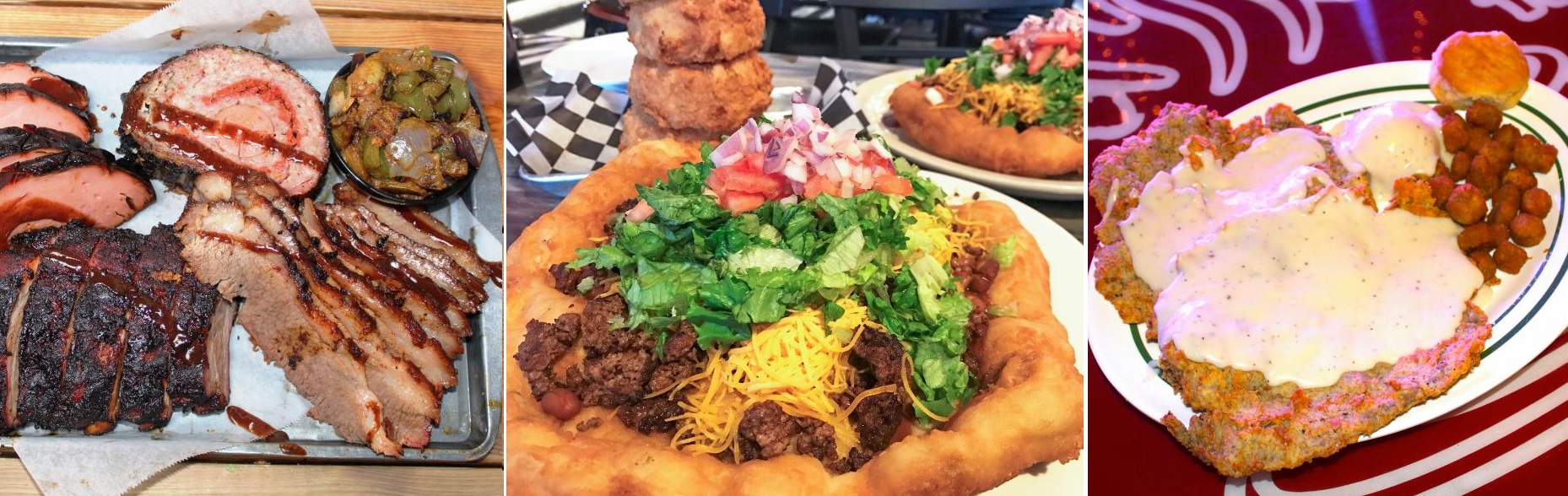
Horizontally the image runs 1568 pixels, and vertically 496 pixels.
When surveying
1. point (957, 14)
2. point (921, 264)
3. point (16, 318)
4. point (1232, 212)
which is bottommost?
point (1232, 212)

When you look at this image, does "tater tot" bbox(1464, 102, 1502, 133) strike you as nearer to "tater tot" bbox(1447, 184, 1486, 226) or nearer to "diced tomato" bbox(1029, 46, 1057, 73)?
"tater tot" bbox(1447, 184, 1486, 226)

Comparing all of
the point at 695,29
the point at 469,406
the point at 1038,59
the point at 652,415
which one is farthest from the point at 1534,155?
the point at 469,406

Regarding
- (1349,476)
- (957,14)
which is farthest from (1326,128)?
(957,14)

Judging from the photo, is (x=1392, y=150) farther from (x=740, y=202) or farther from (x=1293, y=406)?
(x=740, y=202)

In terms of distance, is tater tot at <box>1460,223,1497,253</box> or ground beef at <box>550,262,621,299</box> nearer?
ground beef at <box>550,262,621,299</box>

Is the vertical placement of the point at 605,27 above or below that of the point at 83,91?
above

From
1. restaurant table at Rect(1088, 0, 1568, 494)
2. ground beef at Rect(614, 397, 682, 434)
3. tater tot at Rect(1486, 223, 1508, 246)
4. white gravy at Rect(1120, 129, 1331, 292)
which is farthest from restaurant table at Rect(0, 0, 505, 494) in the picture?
tater tot at Rect(1486, 223, 1508, 246)

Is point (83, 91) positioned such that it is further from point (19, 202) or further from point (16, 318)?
point (16, 318)
